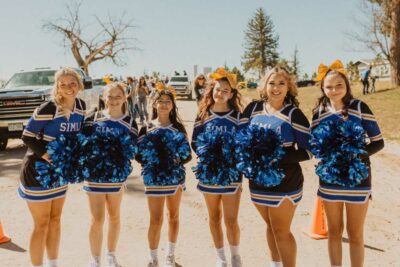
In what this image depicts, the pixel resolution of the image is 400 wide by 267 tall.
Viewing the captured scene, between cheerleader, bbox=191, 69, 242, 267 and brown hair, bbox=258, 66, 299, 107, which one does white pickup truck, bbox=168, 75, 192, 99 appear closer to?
cheerleader, bbox=191, 69, 242, 267

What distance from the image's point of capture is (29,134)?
299 centimetres

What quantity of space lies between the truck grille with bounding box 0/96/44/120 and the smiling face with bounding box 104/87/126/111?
20.1 ft

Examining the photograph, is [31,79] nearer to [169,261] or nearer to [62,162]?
[62,162]

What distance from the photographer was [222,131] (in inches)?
127

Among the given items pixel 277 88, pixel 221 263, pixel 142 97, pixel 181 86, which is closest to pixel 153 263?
pixel 221 263

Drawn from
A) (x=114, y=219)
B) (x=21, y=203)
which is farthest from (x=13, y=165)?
(x=114, y=219)

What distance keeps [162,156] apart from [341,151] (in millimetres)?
1512

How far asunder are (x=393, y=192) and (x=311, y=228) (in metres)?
2.15

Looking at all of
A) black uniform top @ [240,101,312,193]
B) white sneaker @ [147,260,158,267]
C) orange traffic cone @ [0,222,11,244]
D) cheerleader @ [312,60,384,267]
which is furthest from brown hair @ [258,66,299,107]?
orange traffic cone @ [0,222,11,244]

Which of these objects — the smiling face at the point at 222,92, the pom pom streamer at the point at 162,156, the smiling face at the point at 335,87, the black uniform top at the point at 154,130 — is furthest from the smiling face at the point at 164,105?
the smiling face at the point at 335,87

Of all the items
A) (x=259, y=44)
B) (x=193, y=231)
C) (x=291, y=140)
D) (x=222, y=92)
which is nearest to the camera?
(x=291, y=140)

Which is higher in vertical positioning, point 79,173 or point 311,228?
point 79,173

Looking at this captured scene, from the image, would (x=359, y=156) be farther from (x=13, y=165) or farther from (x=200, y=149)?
(x=13, y=165)

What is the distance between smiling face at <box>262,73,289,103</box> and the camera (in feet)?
→ 9.64
